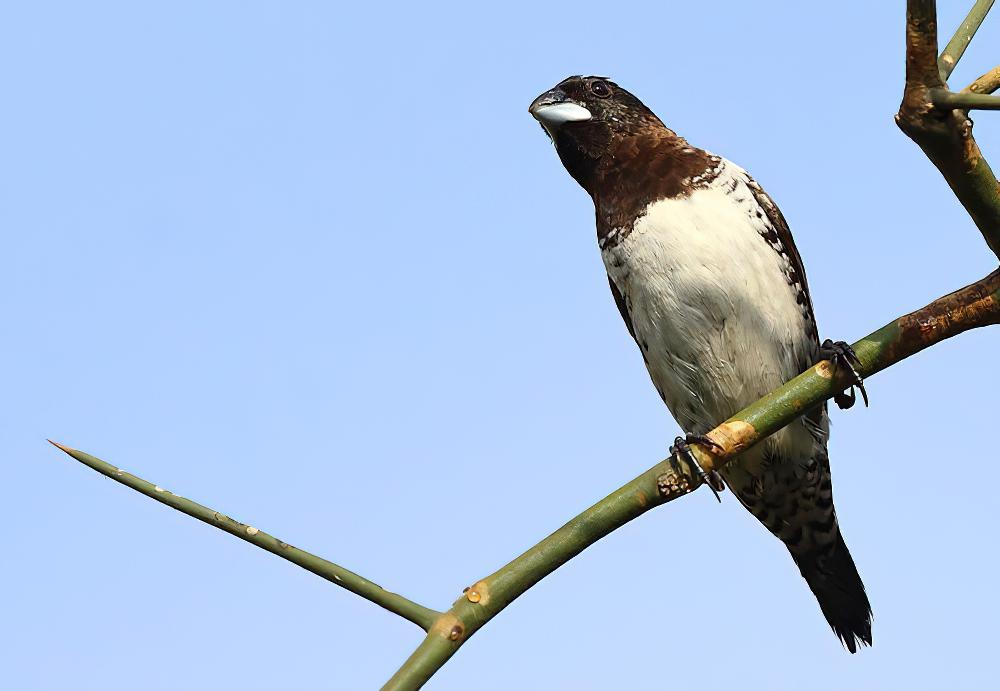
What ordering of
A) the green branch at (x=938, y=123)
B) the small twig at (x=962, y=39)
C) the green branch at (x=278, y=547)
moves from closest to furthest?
the green branch at (x=278, y=547) < the green branch at (x=938, y=123) < the small twig at (x=962, y=39)

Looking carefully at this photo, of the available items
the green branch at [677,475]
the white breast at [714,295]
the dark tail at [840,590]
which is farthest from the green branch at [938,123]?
the dark tail at [840,590]

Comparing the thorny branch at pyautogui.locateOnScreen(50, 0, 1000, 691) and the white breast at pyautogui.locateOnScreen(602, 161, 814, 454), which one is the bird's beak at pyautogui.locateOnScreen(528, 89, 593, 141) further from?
the thorny branch at pyautogui.locateOnScreen(50, 0, 1000, 691)

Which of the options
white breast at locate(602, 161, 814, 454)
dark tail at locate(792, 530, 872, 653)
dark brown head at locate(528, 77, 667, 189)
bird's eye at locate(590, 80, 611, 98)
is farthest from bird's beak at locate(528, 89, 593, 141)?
dark tail at locate(792, 530, 872, 653)

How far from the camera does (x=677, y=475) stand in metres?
2.75

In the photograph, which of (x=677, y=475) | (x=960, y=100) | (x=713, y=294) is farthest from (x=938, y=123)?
(x=713, y=294)

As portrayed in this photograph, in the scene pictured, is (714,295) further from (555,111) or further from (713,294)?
(555,111)

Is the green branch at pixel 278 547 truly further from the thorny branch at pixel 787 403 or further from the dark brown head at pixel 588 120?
the dark brown head at pixel 588 120

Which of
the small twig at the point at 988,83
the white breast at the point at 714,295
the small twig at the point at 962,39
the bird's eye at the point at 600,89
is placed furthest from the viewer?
the bird's eye at the point at 600,89

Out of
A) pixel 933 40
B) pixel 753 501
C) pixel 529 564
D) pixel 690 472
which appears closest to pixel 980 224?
pixel 933 40

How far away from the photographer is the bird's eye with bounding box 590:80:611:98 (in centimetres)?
532

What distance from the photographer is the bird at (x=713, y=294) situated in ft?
15.1

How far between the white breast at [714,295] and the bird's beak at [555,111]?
2.43 ft

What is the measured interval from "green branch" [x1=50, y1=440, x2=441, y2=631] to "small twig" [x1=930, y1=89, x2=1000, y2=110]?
5.22 ft

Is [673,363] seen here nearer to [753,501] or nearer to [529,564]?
[753,501]
